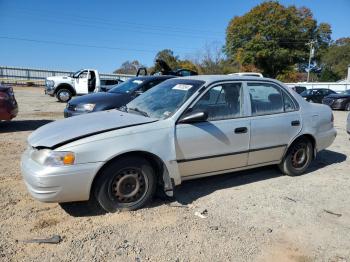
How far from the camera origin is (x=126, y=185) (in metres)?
4.07

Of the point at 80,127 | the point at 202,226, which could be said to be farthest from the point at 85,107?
the point at 202,226

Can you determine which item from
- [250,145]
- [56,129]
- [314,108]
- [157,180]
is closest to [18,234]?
[56,129]

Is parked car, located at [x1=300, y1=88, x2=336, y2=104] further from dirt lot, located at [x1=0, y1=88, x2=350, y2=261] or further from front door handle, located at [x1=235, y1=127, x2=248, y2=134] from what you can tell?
front door handle, located at [x1=235, y1=127, x2=248, y2=134]

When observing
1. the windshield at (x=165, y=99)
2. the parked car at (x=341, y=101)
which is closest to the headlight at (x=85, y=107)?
the windshield at (x=165, y=99)

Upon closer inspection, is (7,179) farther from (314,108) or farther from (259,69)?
(259,69)

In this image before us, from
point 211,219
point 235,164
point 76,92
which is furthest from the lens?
point 76,92

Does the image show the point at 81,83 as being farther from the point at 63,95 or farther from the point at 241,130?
the point at 241,130

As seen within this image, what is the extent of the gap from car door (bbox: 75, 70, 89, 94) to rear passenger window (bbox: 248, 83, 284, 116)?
640 inches

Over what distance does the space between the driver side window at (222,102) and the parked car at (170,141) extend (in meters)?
0.01

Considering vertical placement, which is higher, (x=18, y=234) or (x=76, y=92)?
(x=76, y=92)

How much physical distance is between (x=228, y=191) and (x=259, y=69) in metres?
50.1

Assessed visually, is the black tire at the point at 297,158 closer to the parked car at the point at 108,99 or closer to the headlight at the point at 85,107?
the parked car at the point at 108,99

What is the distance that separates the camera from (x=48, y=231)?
3.65m

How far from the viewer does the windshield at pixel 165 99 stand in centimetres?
458
